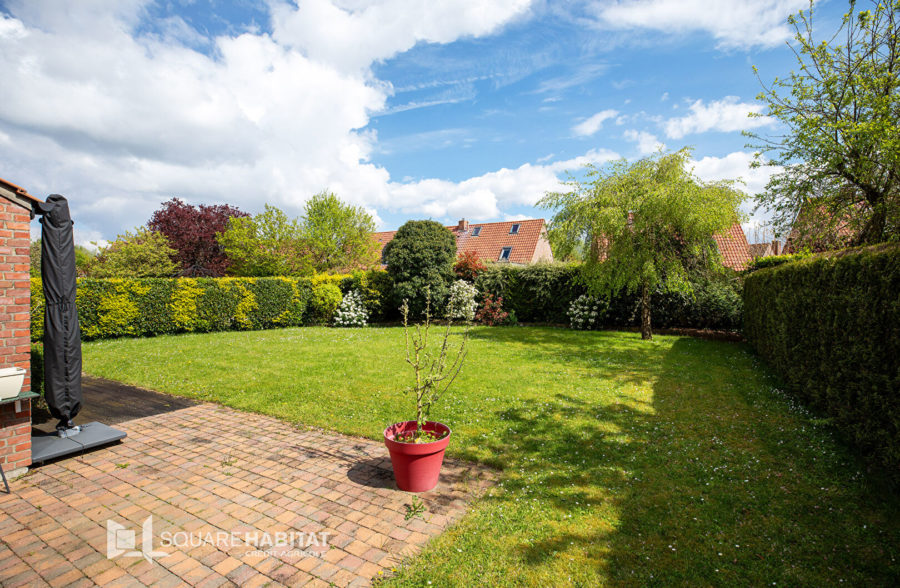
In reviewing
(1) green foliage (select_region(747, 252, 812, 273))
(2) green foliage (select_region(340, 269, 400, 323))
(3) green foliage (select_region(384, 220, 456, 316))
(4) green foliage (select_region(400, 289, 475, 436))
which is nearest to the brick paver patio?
(4) green foliage (select_region(400, 289, 475, 436))

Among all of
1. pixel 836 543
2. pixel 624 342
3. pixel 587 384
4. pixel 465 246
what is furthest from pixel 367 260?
pixel 836 543

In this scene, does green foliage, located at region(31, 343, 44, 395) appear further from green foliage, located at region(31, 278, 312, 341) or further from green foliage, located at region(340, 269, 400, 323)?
green foliage, located at region(340, 269, 400, 323)

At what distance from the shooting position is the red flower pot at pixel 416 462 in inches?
155

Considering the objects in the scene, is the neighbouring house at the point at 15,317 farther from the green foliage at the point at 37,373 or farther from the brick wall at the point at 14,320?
the green foliage at the point at 37,373

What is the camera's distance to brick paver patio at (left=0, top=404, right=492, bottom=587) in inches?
116

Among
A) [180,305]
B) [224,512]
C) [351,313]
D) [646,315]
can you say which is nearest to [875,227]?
[646,315]

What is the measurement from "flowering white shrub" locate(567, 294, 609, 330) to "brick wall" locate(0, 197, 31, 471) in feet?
48.7

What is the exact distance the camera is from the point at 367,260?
2894 cm

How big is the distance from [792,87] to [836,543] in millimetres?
8407

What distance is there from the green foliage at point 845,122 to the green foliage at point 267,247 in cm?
2459

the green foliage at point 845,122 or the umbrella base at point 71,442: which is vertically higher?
the green foliage at point 845,122

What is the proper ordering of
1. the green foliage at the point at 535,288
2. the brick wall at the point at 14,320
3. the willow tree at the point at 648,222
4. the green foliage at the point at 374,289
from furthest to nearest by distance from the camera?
1. the green foliage at the point at 374,289
2. the green foliage at the point at 535,288
3. the willow tree at the point at 648,222
4. the brick wall at the point at 14,320

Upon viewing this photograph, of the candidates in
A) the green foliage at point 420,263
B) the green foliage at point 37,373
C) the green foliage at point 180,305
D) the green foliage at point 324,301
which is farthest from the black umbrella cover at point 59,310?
the green foliage at point 324,301

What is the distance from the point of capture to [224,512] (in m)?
3.67
